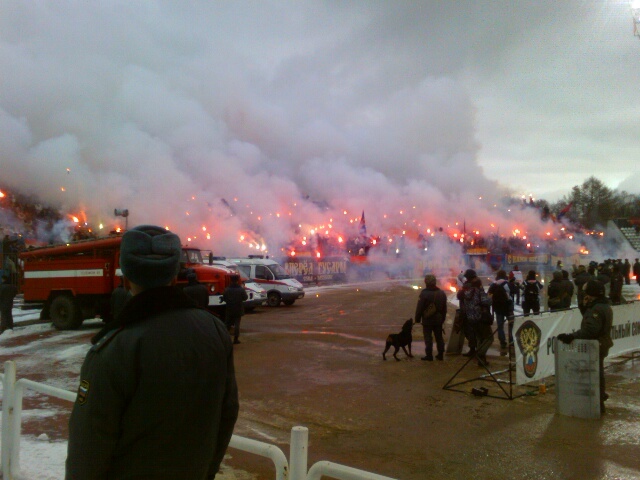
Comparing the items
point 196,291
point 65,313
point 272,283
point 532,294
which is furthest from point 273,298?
point 532,294

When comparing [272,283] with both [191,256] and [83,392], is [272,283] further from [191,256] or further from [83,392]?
[83,392]

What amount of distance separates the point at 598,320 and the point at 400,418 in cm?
293

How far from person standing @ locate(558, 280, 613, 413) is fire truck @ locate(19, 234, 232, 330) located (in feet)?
36.7

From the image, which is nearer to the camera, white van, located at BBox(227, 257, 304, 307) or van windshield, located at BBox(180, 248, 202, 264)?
van windshield, located at BBox(180, 248, 202, 264)

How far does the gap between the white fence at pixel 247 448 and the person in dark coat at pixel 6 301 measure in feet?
35.1

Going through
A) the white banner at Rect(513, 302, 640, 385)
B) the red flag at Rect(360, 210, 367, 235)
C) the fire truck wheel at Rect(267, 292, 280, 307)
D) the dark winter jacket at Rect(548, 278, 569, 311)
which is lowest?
the fire truck wheel at Rect(267, 292, 280, 307)

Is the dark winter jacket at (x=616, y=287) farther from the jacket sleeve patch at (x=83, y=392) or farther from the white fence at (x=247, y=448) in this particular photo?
the jacket sleeve patch at (x=83, y=392)

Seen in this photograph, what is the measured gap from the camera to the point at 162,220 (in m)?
36.7

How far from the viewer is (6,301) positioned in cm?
1430

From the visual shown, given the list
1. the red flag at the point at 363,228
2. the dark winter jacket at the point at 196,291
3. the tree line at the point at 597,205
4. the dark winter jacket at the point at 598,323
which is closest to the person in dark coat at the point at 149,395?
the dark winter jacket at the point at 598,323

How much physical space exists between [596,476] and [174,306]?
15.7 ft

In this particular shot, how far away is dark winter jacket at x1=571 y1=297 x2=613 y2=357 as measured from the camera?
6957mm

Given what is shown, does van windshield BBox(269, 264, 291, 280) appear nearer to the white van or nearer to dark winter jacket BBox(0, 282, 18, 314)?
the white van

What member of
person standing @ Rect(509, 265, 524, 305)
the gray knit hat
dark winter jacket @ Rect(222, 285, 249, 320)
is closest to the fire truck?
dark winter jacket @ Rect(222, 285, 249, 320)
